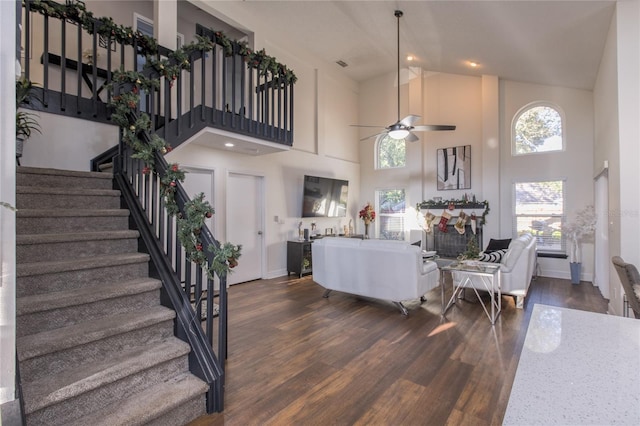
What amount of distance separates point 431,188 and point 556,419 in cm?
750

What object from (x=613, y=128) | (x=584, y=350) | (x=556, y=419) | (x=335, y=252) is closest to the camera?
(x=556, y=419)

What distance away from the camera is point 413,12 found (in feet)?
16.2

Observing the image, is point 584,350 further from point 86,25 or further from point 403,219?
point 403,219

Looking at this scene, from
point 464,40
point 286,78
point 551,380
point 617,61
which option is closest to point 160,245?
point 551,380

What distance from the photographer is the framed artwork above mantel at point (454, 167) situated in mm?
7332

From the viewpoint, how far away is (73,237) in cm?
244

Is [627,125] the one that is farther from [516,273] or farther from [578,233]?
[578,233]

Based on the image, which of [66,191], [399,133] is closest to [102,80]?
[66,191]

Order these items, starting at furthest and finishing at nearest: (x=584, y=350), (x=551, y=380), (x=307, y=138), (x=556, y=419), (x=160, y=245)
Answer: (x=307, y=138)
(x=160, y=245)
(x=584, y=350)
(x=551, y=380)
(x=556, y=419)

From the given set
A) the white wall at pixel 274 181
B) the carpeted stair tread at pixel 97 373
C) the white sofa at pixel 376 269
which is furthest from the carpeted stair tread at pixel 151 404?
the white wall at pixel 274 181

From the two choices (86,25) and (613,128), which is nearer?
(86,25)

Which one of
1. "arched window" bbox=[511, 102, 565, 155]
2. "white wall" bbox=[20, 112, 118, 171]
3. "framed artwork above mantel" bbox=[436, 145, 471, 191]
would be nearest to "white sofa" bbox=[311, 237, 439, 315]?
"white wall" bbox=[20, 112, 118, 171]

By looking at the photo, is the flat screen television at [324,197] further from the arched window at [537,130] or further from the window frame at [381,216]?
the arched window at [537,130]

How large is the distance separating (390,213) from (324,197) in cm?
205
